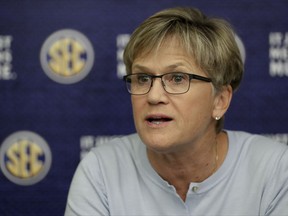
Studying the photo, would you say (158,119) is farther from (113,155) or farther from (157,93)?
(113,155)

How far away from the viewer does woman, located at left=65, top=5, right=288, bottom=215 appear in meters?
1.29

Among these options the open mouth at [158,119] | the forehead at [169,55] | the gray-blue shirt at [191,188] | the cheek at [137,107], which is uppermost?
the forehead at [169,55]

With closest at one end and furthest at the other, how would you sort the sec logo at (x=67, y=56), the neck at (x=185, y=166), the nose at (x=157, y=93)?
the nose at (x=157, y=93), the neck at (x=185, y=166), the sec logo at (x=67, y=56)

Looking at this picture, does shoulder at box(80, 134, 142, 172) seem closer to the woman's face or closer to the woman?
the woman

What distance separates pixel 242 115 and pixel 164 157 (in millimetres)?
531

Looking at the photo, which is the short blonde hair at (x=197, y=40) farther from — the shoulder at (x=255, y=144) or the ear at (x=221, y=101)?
the shoulder at (x=255, y=144)

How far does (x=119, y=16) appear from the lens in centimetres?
181

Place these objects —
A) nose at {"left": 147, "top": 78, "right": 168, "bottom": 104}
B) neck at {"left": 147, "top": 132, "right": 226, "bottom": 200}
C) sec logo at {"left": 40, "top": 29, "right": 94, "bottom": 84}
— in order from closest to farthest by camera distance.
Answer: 1. nose at {"left": 147, "top": 78, "right": 168, "bottom": 104}
2. neck at {"left": 147, "top": 132, "right": 226, "bottom": 200}
3. sec logo at {"left": 40, "top": 29, "right": 94, "bottom": 84}

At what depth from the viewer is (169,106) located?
1.26m

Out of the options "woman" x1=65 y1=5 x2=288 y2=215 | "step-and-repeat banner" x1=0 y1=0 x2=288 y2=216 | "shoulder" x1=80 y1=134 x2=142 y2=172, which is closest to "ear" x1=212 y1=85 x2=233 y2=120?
"woman" x1=65 y1=5 x2=288 y2=215

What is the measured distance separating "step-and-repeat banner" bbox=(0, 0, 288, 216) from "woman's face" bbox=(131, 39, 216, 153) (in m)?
0.49

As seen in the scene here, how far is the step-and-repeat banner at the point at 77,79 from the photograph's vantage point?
1.80 m

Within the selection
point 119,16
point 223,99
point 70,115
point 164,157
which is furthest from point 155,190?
point 119,16

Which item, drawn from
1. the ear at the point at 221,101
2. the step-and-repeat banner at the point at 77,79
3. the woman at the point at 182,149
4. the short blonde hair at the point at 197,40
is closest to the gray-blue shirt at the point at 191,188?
the woman at the point at 182,149
